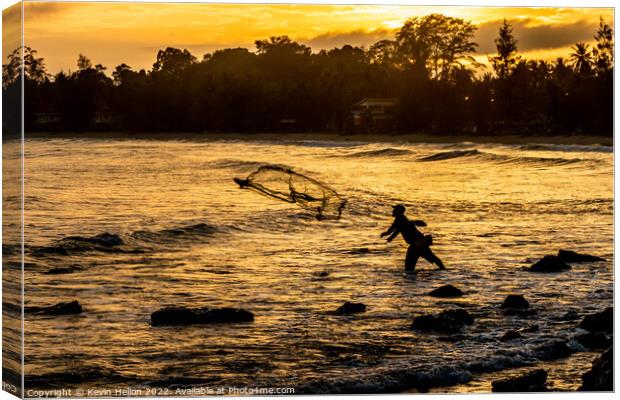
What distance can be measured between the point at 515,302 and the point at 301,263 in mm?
3664

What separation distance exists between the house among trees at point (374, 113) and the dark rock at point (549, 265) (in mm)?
2392

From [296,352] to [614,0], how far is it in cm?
402

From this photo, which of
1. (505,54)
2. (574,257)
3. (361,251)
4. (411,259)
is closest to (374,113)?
(411,259)

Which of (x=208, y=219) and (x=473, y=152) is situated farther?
(x=208, y=219)

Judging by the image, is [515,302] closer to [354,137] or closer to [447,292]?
[447,292]

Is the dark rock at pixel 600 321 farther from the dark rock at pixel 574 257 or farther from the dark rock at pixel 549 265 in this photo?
the dark rock at pixel 549 265

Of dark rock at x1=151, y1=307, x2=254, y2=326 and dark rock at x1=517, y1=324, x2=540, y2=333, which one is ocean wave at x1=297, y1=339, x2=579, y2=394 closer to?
dark rock at x1=517, y1=324, x2=540, y2=333

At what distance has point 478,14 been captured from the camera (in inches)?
375

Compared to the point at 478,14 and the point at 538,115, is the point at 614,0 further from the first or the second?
the point at 538,115

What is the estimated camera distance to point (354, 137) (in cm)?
1316

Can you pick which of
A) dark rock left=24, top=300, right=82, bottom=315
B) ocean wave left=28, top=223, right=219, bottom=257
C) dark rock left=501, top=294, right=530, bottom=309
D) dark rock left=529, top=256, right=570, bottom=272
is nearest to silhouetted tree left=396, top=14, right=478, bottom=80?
dark rock left=501, top=294, right=530, bottom=309

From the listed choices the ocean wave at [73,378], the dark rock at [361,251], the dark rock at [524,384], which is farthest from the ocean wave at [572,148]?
the ocean wave at [73,378]

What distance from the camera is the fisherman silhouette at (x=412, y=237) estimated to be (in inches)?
495

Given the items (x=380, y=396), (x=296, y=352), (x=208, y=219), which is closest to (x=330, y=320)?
(x=296, y=352)
